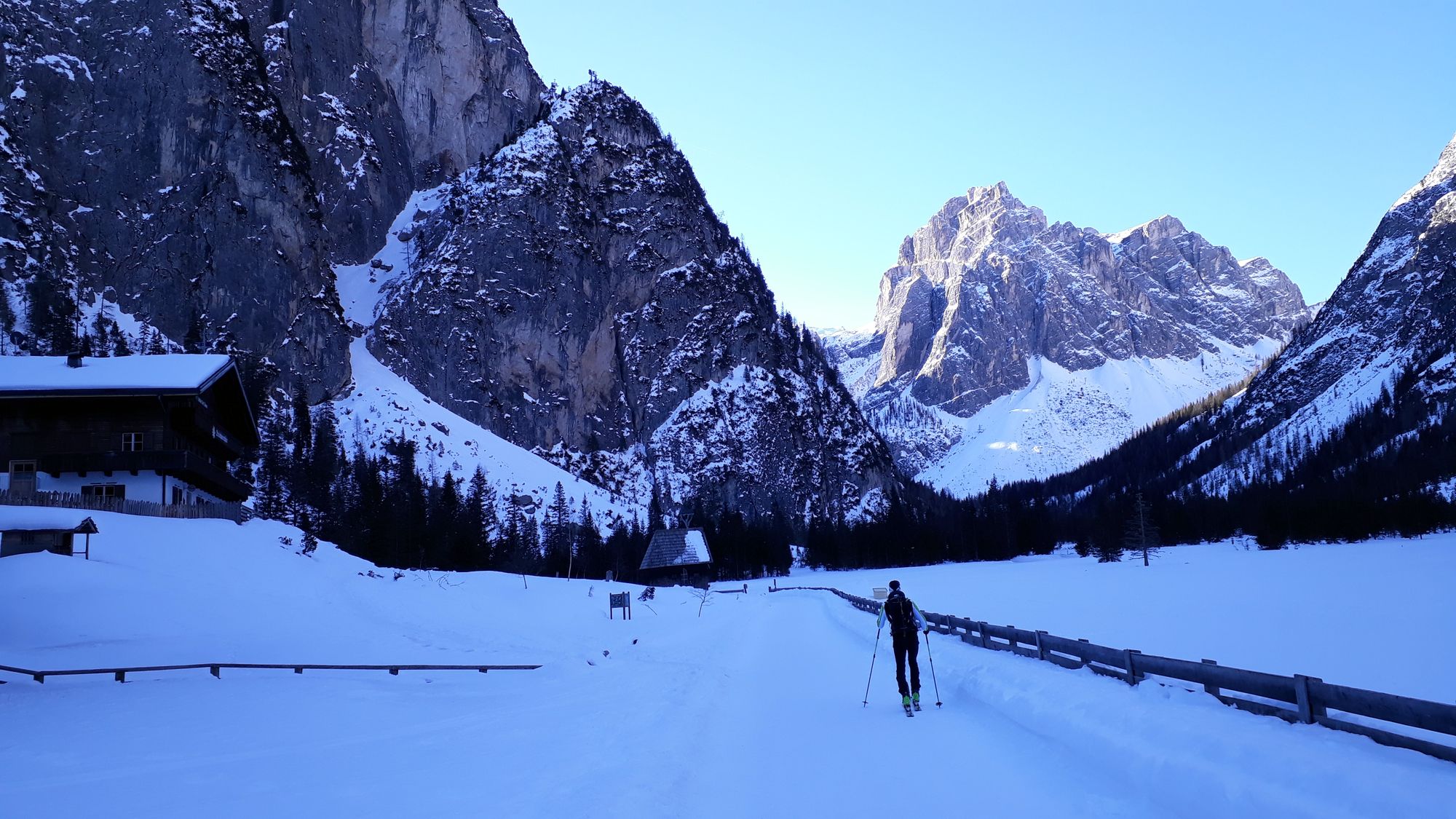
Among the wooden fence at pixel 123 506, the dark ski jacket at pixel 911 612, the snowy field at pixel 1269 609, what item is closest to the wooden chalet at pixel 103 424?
the wooden fence at pixel 123 506

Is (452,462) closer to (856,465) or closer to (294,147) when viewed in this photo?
(294,147)

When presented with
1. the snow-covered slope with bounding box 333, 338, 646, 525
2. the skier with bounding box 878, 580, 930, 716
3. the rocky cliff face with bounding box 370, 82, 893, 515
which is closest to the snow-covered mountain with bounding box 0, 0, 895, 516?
the rocky cliff face with bounding box 370, 82, 893, 515

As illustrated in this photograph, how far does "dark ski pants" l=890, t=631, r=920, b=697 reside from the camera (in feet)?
40.1

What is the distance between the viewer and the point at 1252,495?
124 m

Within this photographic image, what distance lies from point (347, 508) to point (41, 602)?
52.8 meters

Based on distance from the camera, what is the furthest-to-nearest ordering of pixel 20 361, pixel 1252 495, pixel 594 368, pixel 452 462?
pixel 594 368 → pixel 1252 495 → pixel 452 462 → pixel 20 361

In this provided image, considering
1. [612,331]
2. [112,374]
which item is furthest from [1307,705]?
[612,331]

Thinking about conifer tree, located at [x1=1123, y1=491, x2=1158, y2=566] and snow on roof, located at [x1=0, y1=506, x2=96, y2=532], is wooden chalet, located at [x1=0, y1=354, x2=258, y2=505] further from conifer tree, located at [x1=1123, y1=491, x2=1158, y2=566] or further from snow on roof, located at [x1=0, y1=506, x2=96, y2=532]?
conifer tree, located at [x1=1123, y1=491, x2=1158, y2=566]

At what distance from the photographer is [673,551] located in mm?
84250

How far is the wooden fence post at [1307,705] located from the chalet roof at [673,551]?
75.6 meters

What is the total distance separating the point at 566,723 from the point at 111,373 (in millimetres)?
32912

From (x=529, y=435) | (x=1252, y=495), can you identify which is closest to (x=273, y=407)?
(x=529, y=435)

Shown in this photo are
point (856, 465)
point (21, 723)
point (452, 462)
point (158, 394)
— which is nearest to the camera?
point (21, 723)

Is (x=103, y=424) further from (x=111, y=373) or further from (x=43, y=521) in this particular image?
(x=43, y=521)
